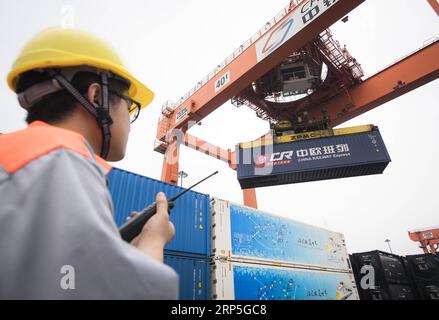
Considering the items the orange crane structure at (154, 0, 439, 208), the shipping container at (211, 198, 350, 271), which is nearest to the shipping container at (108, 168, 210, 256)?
the shipping container at (211, 198, 350, 271)

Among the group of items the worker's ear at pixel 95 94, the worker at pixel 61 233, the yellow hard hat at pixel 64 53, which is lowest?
the worker at pixel 61 233

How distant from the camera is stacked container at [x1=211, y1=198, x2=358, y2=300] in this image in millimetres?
5641

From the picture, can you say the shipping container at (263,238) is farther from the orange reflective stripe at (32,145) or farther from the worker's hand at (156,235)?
the orange reflective stripe at (32,145)

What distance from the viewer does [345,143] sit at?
8758 millimetres

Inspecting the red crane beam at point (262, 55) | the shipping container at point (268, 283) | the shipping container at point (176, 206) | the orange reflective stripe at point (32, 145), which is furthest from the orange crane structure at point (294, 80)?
the orange reflective stripe at point (32, 145)

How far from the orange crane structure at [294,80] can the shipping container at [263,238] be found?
3.83 meters

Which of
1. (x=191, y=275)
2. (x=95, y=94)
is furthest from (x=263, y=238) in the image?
(x=95, y=94)

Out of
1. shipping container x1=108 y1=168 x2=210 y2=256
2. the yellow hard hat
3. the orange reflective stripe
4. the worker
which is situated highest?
shipping container x1=108 y1=168 x2=210 y2=256

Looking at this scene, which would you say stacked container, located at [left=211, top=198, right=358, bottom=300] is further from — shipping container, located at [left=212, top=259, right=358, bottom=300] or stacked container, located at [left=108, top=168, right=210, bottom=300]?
stacked container, located at [left=108, top=168, right=210, bottom=300]

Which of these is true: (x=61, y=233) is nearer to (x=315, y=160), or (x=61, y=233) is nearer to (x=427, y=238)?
(x=315, y=160)

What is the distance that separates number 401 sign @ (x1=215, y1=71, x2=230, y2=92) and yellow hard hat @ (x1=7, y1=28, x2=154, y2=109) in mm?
7580

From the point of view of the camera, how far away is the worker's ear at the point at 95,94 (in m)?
1.10
